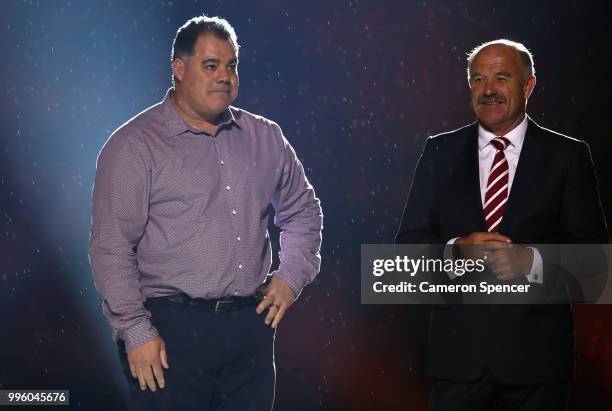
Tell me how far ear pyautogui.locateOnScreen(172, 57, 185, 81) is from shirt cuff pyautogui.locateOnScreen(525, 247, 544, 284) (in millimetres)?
1144

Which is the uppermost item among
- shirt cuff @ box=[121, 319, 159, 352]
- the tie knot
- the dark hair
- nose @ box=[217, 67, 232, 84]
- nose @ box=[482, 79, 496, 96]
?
the dark hair

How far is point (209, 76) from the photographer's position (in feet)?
8.38

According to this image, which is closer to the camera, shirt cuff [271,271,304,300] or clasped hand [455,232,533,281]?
clasped hand [455,232,533,281]

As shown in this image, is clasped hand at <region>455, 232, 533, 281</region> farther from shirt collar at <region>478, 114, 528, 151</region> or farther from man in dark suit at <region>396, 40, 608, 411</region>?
shirt collar at <region>478, 114, 528, 151</region>

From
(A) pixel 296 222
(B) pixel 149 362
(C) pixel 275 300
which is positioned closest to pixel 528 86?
(A) pixel 296 222

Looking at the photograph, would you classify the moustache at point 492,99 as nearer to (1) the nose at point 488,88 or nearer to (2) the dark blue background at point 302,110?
(1) the nose at point 488,88

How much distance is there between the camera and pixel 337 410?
3787 mm

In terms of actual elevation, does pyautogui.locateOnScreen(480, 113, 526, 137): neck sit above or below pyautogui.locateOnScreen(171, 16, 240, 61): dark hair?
below

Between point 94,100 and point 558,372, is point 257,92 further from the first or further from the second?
point 558,372

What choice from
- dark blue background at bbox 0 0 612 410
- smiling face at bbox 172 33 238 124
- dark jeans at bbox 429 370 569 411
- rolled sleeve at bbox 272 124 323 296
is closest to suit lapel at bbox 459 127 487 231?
dark jeans at bbox 429 370 569 411

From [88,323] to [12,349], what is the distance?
346 millimetres

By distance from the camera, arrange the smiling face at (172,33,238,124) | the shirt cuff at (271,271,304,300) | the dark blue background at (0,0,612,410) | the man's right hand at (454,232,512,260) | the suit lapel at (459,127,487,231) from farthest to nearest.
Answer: the dark blue background at (0,0,612,410)
the shirt cuff at (271,271,304,300)
the smiling face at (172,33,238,124)
the suit lapel at (459,127,487,231)
the man's right hand at (454,232,512,260)

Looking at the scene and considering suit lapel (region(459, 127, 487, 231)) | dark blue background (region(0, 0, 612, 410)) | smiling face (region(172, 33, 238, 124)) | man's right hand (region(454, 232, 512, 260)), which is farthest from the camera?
dark blue background (region(0, 0, 612, 410))

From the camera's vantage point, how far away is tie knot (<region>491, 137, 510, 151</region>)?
2471 millimetres
